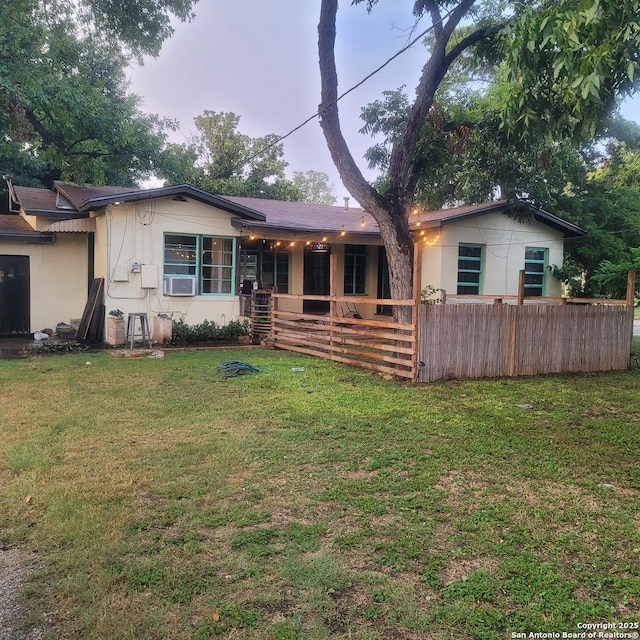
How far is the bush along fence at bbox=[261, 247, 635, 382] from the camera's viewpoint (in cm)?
787

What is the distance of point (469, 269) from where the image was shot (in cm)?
1460

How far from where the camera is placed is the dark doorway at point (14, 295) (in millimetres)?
12727

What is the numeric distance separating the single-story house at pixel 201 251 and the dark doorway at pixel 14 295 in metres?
0.02

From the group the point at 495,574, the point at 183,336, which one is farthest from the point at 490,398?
the point at 183,336

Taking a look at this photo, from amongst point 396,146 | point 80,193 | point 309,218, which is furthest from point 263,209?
point 396,146

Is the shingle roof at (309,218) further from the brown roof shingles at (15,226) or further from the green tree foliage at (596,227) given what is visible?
the green tree foliage at (596,227)

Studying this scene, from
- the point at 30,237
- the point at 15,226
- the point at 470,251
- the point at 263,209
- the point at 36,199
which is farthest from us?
the point at 263,209

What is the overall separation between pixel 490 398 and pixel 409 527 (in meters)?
4.12

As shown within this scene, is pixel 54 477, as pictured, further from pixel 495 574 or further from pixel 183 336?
pixel 183 336

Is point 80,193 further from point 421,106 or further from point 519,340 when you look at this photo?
point 519,340

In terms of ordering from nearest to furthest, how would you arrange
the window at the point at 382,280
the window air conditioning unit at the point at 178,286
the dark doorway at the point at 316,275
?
the window air conditioning unit at the point at 178,286
the dark doorway at the point at 316,275
the window at the point at 382,280

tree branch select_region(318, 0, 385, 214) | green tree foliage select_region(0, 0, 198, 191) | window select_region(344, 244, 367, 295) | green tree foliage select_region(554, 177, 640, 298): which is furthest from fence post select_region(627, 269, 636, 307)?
green tree foliage select_region(0, 0, 198, 191)

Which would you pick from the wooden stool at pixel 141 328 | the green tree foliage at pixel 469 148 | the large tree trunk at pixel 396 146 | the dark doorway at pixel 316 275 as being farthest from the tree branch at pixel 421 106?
the dark doorway at pixel 316 275

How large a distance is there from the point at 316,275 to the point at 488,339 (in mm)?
8282
